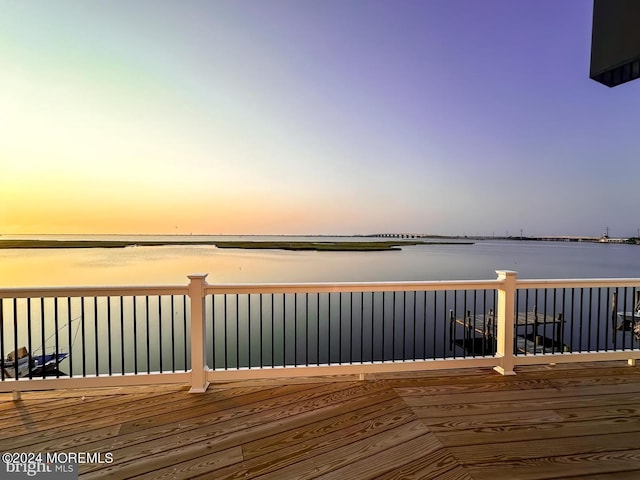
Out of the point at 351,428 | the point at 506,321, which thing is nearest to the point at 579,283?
the point at 506,321

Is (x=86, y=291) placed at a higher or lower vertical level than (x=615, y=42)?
lower

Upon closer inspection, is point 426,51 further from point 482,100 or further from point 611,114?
point 611,114

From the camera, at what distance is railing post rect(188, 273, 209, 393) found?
106 inches

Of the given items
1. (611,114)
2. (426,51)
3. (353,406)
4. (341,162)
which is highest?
(426,51)

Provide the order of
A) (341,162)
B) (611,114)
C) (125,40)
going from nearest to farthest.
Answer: (125,40) < (611,114) < (341,162)

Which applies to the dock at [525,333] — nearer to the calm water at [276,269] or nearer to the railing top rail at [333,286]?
the railing top rail at [333,286]

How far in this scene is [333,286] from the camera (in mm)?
2869

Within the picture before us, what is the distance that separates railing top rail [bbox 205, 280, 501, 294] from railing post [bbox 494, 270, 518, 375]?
103mm

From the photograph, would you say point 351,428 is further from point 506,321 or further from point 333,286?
point 506,321

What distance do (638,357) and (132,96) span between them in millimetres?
8679

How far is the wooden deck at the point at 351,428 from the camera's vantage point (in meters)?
1.70

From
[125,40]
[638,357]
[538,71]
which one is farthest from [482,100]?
[125,40]

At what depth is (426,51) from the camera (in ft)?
23.0

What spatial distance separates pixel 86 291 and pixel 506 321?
4103mm
